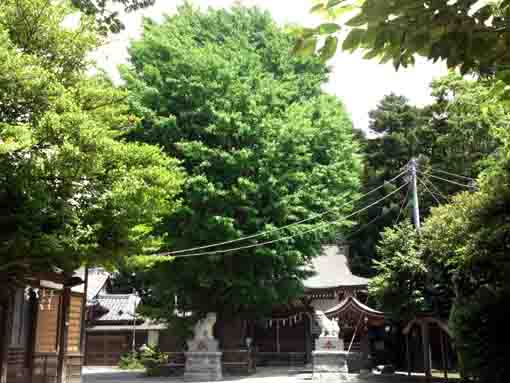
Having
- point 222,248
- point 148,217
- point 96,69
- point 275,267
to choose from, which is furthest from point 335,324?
point 96,69

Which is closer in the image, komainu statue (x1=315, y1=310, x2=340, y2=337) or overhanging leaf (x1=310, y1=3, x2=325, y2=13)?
overhanging leaf (x1=310, y1=3, x2=325, y2=13)

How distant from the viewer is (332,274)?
2773 centimetres

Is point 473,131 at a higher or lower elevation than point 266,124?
higher

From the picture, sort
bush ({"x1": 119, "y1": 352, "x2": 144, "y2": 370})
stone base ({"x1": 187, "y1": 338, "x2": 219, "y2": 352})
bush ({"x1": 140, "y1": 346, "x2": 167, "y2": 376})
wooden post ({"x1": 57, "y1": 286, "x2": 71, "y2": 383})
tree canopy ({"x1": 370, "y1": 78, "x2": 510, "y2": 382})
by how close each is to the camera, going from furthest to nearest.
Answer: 1. bush ({"x1": 119, "y1": 352, "x2": 144, "y2": 370})
2. bush ({"x1": 140, "y1": 346, "x2": 167, "y2": 376})
3. stone base ({"x1": 187, "y1": 338, "x2": 219, "y2": 352})
4. wooden post ({"x1": 57, "y1": 286, "x2": 71, "y2": 383})
5. tree canopy ({"x1": 370, "y1": 78, "x2": 510, "y2": 382})

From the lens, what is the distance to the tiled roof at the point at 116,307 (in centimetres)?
3612

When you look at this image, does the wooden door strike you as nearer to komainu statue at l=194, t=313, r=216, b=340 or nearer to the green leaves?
komainu statue at l=194, t=313, r=216, b=340

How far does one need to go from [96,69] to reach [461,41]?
34.7 ft

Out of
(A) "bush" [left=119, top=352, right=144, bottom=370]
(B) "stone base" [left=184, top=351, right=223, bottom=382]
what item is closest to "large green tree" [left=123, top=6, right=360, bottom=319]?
(B) "stone base" [left=184, top=351, right=223, bottom=382]

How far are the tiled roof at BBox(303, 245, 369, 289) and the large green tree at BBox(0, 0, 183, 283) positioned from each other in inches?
595

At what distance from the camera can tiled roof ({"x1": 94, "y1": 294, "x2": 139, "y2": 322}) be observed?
36125 millimetres

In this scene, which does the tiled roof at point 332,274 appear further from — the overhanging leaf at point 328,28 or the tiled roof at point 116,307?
the overhanging leaf at point 328,28

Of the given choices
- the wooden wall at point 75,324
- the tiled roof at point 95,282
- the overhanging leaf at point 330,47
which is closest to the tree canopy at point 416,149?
the wooden wall at point 75,324

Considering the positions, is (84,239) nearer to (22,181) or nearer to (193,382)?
(22,181)

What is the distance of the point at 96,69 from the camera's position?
41.3ft
